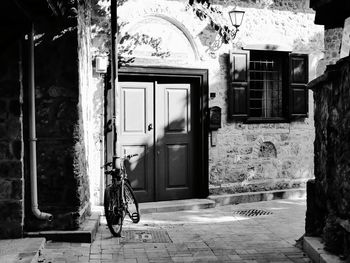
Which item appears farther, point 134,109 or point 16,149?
point 134,109

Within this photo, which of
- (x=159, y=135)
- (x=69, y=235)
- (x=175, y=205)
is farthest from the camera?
(x=159, y=135)

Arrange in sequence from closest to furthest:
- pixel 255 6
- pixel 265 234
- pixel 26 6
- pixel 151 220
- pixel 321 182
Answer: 1. pixel 26 6
2. pixel 321 182
3. pixel 265 234
4. pixel 151 220
5. pixel 255 6

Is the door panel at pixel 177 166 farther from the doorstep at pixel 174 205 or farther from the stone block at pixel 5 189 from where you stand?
the stone block at pixel 5 189

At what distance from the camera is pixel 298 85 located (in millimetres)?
9945

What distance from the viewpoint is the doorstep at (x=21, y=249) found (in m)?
4.70

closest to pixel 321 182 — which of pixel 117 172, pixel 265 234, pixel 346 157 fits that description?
pixel 346 157

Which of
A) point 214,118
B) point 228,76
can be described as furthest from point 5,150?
point 228,76

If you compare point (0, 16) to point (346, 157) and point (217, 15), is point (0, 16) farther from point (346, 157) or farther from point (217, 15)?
point (217, 15)

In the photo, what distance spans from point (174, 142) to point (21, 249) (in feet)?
14.5

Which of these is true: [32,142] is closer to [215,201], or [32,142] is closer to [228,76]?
[215,201]

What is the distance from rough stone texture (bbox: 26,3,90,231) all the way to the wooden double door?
102 inches

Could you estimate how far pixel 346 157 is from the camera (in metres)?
4.58

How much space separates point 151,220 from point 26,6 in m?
4.01

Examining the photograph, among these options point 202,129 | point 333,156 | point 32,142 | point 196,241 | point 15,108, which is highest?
point 15,108
